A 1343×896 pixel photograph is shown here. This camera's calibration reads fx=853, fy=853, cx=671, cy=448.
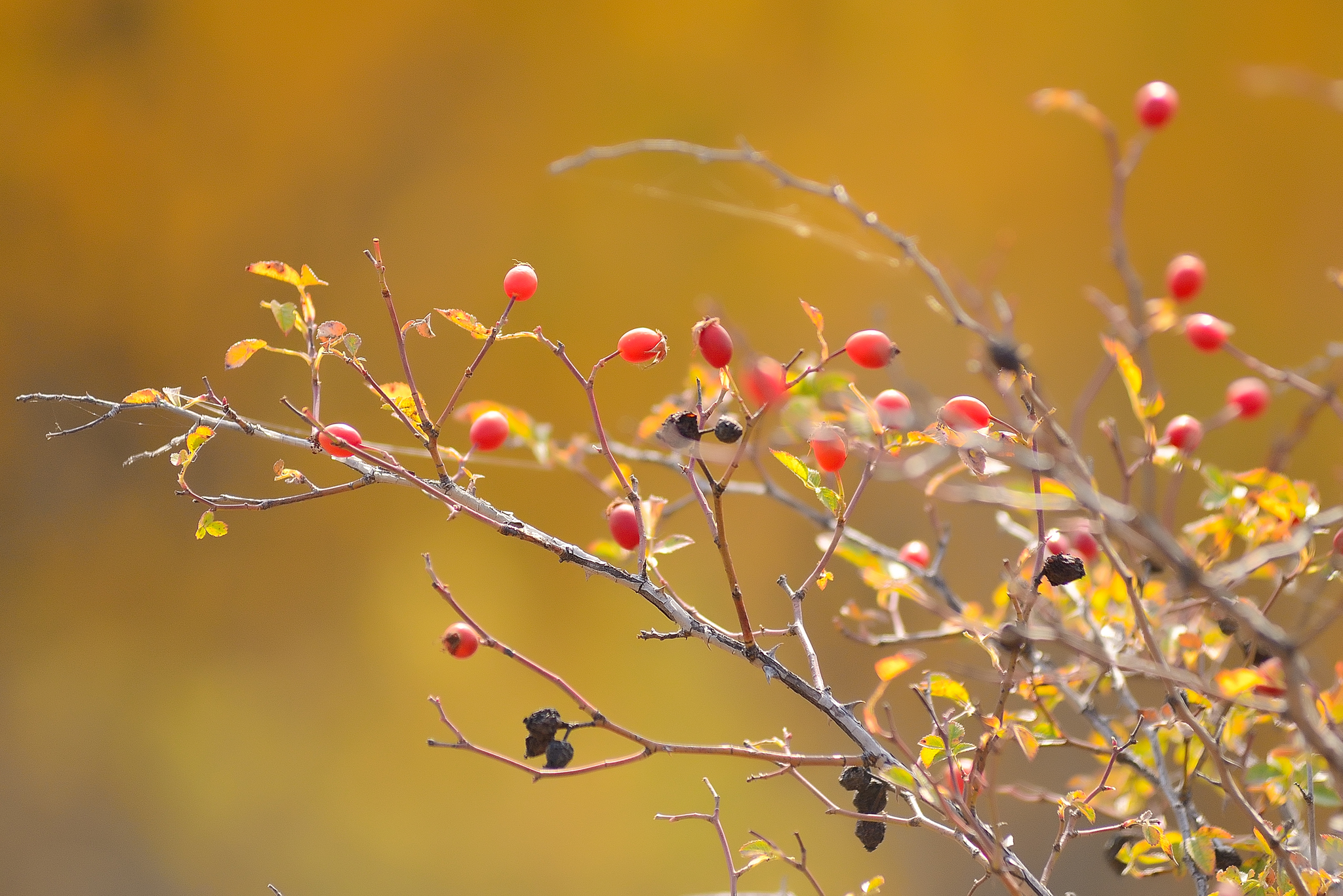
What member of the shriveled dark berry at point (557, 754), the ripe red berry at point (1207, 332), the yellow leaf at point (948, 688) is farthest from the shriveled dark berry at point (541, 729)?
the ripe red berry at point (1207, 332)

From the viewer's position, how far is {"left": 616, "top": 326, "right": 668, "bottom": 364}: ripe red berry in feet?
2.10

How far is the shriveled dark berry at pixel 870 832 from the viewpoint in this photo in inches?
24.0

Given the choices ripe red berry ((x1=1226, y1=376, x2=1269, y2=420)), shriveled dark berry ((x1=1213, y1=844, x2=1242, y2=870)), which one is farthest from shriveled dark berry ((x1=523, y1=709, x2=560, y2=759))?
ripe red berry ((x1=1226, y1=376, x2=1269, y2=420))

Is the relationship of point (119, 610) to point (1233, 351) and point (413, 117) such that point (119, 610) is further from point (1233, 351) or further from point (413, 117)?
point (1233, 351)

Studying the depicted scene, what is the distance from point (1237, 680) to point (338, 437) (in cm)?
61

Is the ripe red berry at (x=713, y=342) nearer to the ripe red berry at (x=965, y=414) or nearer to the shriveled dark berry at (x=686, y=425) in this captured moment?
the shriveled dark berry at (x=686, y=425)

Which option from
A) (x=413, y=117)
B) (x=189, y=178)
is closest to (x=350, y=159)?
(x=413, y=117)

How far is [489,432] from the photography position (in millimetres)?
699

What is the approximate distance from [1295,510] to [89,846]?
173cm

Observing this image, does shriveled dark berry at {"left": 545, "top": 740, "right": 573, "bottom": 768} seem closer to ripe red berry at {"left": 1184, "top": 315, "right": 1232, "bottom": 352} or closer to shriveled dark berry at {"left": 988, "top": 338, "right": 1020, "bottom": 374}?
shriveled dark berry at {"left": 988, "top": 338, "right": 1020, "bottom": 374}

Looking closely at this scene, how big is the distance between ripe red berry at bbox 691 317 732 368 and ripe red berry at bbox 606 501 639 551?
0.15 meters

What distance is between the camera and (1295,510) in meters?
0.69

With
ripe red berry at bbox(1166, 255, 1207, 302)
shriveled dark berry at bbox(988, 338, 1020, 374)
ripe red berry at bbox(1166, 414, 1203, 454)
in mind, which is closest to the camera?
shriveled dark berry at bbox(988, 338, 1020, 374)

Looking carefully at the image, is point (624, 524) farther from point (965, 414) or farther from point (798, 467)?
point (965, 414)
